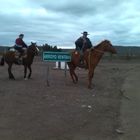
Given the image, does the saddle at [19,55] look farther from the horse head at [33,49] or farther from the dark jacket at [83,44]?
the dark jacket at [83,44]

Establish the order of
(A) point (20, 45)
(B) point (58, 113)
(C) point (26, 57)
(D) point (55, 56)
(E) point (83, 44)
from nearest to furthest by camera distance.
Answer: (B) point (58, 113)
(D) point (55, 56)
(E) point (83, 44)
(C) point (26, 57)
(A) point (20, 45)

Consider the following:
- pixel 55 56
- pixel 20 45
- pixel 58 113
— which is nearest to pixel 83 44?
pixel 55 56

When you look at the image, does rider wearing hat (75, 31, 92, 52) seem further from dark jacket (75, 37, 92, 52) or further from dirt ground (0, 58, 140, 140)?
dirt ground (0, 58, 140, 140)

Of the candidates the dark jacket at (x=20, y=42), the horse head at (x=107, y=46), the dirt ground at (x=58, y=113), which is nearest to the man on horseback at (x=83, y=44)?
the horse head at (x=107, y=46)

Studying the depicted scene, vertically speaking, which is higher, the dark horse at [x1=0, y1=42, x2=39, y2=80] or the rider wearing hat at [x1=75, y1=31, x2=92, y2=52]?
the rider wearing hat at [x1=75, y1=31, x2=92, y2=52]

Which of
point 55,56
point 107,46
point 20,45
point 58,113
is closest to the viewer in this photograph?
point 58,113

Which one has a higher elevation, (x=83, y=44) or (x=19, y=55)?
(x=83, y=44)

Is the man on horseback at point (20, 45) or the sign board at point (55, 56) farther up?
the man on horseback at point (20, 45)

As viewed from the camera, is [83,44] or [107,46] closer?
[107,46]

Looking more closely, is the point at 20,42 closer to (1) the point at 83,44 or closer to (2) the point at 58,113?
(1) the point at 83,44

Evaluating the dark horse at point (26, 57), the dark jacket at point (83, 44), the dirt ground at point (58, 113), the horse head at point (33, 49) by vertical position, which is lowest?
the dirt ground at point (58, 113)

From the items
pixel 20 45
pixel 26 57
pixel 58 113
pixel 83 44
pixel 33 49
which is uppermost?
pixel 83 44

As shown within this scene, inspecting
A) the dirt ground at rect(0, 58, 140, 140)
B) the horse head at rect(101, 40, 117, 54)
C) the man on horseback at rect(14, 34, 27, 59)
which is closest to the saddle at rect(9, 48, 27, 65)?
the man on horseback at rect(14, 34, 27, 59)

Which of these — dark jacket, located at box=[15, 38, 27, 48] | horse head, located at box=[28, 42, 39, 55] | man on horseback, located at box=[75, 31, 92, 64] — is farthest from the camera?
dark jacket, located at box=[15, 38, 27, 48]
